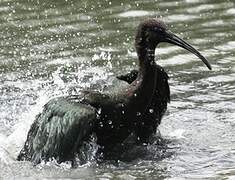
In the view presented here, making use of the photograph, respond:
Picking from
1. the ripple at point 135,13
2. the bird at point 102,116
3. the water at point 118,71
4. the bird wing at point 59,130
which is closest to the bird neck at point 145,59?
the bird at point 102,116

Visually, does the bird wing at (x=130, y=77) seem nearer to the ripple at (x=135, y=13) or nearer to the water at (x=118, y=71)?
the water at (x=118, y=71)

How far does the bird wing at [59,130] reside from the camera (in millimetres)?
8169

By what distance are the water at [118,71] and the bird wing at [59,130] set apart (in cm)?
15

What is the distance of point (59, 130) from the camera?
8.42 m

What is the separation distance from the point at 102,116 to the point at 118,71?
12.8ft

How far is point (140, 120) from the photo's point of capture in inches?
346

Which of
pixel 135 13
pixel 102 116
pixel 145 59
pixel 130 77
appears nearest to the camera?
pixel 102 116

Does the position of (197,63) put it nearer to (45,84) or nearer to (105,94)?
(45,84)

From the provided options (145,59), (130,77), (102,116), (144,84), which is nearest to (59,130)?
(102,116)

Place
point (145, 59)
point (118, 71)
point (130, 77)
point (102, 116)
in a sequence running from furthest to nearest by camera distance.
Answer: point (118, 71)
point (130, 77)
point (145, 59)
point (102, 116)

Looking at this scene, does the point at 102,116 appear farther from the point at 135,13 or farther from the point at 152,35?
the point at 135,13

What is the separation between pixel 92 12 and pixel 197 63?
3624 millimetres

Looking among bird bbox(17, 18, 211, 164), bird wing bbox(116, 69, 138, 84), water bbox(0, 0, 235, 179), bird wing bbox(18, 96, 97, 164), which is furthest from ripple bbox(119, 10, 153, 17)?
bird wing bbox(18, 96, 97, 164)

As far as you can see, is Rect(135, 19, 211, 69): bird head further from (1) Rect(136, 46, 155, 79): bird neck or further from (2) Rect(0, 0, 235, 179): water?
(2) Rect(0, 0, 235, 179): water
